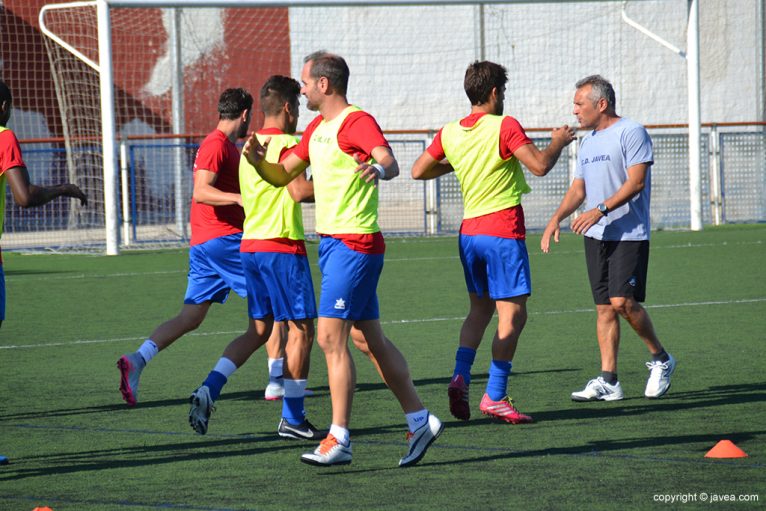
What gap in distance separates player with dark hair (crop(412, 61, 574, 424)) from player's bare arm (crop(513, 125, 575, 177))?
0.16m

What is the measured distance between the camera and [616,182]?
311 inches

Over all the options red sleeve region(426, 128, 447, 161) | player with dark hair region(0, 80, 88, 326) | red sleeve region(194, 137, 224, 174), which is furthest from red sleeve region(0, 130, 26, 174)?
red sleeve region(426, 128, 447, 161)

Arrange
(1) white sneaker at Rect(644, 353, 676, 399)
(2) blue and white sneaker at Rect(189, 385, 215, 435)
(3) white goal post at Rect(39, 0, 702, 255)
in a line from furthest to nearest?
(3) white goal post at Rect(39, 0, 702, 255), (1) white sneaker at Rect(644, 353, 676, 399), (2) blue and white sneaker at Rect(189, 385, 215, 435)

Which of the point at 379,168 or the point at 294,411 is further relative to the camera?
the point at 294,411

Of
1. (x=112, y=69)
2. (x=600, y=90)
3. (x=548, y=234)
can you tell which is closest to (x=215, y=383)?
(x=548, y=234)

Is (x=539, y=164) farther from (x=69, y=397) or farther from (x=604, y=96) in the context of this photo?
(x=69, y=397)

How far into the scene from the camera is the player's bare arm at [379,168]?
5.61 m

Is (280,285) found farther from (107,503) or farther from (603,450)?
(603,450)

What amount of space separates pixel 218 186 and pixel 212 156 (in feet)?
0.74

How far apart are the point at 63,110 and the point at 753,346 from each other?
55.4ft

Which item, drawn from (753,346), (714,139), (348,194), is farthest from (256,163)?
(714,139)

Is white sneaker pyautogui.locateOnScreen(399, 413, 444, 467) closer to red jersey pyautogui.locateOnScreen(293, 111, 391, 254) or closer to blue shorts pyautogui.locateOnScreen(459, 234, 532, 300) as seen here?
red jersey pyautogui.locateOnScreen(293, 111, 391, 254)

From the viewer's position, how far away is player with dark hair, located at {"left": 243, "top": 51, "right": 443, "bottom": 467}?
5.95 meters

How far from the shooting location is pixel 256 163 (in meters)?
6.18
